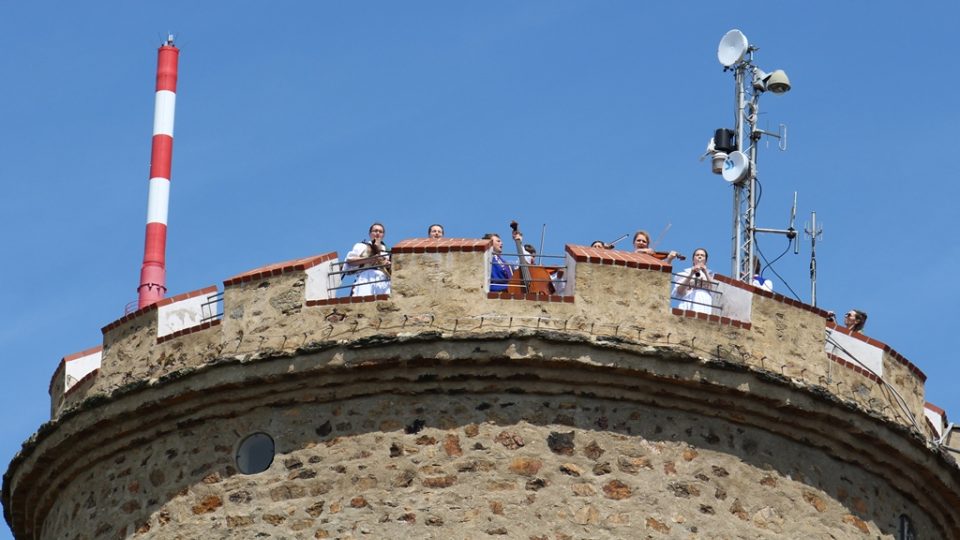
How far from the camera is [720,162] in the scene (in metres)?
26.0

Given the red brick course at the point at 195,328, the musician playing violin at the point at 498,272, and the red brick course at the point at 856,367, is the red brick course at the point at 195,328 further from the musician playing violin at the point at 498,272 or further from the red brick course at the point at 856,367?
the red brick course at the point at 856,367

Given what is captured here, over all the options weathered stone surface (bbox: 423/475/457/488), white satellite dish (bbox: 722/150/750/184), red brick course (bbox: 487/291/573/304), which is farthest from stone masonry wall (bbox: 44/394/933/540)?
white satellite dish (bbox: 722/150/750/184)

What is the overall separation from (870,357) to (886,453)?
855mm

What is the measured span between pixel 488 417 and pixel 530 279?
1.29m

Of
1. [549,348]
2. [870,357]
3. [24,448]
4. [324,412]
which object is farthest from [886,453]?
[24,448]

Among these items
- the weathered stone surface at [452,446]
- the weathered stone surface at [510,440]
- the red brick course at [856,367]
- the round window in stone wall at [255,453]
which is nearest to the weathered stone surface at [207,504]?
the round window in stone wall at [255,453]

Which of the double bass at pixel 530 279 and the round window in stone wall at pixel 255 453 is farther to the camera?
the double bass at pixel 530 279

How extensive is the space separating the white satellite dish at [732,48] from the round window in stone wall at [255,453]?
7.96m

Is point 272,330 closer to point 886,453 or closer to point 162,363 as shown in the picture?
point 162,363

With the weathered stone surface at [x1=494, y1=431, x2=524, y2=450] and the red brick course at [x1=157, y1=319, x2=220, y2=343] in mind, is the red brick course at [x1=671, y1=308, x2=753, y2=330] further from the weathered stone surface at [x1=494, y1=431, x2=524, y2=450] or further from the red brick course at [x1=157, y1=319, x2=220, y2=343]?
the red brick course at [x1=157, y1=319, x2=220, y2=343]

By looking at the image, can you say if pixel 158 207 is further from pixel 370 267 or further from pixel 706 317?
pixel 706 317

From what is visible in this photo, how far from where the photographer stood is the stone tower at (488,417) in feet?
66.7

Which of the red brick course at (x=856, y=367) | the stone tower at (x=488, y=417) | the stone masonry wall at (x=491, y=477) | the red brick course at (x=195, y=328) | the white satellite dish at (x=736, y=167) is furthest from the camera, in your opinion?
the white satellite dish at (x=736, y=167)

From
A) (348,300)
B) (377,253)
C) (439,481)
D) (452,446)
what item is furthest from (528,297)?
(377,253)
